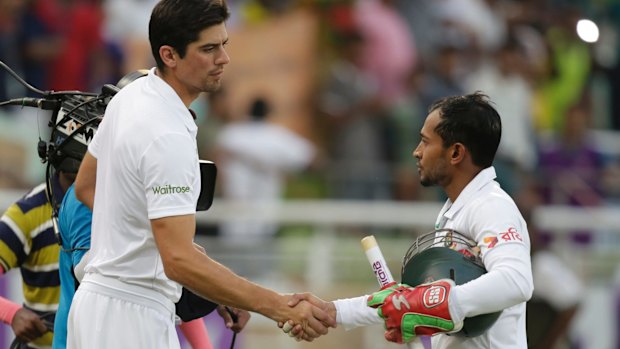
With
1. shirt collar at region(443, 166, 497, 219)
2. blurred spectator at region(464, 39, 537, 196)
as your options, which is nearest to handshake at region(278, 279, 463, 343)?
shirt collar at region(443, 166, 497, 219)

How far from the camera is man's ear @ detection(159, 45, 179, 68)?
476 centimetres

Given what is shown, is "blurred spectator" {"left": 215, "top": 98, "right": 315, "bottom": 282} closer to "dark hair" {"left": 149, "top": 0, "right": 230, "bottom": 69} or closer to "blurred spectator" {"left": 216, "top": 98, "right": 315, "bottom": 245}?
"blurred spectator" {"left": 216, "top": 98, "right": 315, "bottom": 245}

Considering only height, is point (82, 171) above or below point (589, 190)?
below

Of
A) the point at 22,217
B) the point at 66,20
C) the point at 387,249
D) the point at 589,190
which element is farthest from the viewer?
the point at 589,190

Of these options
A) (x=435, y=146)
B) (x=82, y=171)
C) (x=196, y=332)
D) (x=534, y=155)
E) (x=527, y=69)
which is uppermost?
(x=527, y=69)

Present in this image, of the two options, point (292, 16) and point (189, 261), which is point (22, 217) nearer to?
point (189, 261)

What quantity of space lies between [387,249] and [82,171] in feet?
18.5

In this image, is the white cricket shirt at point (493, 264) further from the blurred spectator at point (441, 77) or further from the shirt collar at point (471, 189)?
the blurred spectator at point (441, 77)

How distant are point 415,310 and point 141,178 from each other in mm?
1126

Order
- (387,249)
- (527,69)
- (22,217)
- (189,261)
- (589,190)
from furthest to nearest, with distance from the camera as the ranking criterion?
1. (527,69)
2. (589,190)
3. (387,249)
4. (22,217)
5. (189,261)

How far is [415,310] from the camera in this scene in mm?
4828

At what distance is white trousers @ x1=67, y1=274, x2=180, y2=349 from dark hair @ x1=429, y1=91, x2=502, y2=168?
132 centimetres

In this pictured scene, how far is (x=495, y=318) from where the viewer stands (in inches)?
191

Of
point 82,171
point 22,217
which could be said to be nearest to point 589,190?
point 22,217
